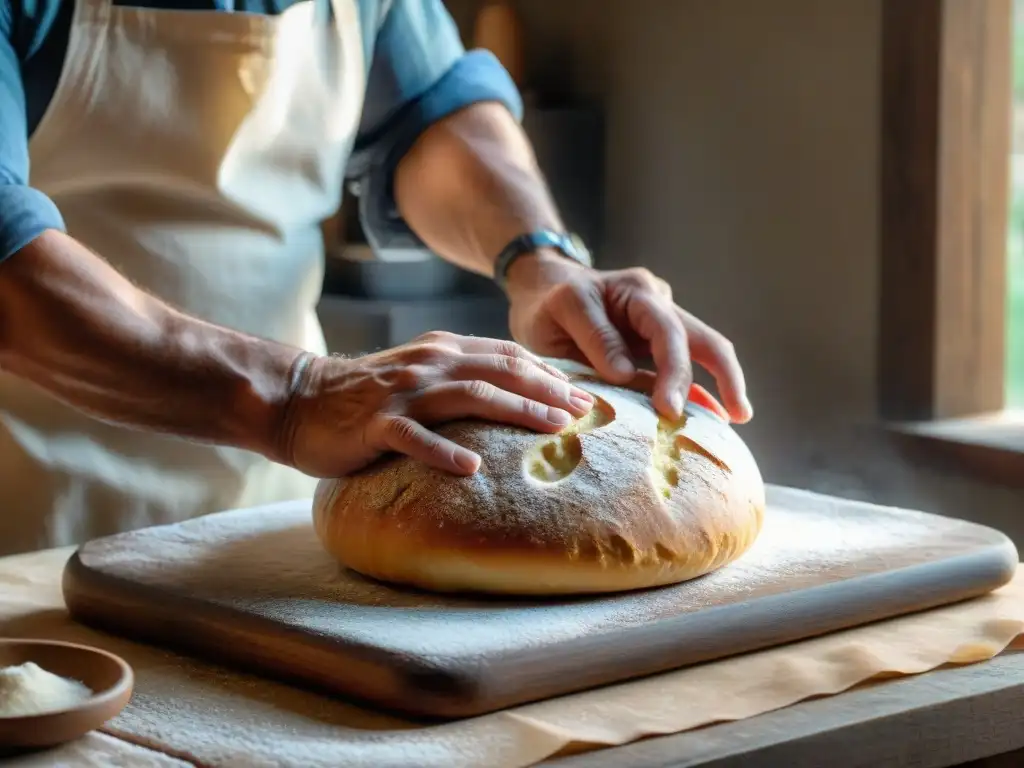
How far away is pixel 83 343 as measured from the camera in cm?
124

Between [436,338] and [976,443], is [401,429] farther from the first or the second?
[976,443]

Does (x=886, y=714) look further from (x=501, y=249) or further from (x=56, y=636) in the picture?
(x=501, y=249)

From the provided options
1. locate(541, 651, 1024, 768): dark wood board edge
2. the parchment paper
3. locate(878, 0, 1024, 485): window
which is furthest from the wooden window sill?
locate(541, 651, 1024, 768): dark wood board edge

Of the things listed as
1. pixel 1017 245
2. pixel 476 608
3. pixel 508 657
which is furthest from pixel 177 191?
pixel 1017 245

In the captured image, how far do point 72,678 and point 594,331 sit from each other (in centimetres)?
71

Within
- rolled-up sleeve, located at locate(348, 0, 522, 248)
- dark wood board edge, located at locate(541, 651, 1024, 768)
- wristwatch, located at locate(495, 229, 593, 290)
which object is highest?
rolled-up sleeve, located at locate(348, 0, 522, 248)

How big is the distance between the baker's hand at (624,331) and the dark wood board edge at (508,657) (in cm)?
30

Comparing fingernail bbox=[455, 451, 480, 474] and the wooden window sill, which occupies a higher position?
fingernail bbox=[455, 451, 480, 474]

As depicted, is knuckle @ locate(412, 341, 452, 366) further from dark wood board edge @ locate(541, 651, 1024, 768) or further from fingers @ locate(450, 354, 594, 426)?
dark wood board edge @ locate(541, 651, 1024, 768)

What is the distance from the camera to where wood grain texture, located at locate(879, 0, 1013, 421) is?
2160 millimetres

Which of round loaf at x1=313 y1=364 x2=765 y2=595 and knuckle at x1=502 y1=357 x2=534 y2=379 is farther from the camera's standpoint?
knuckle at x1=502 y1=357 x2=534 y2=379

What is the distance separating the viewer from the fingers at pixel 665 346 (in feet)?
4.41

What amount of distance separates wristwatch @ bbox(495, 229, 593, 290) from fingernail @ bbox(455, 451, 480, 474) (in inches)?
21.6

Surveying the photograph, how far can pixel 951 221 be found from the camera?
7.14 feet
